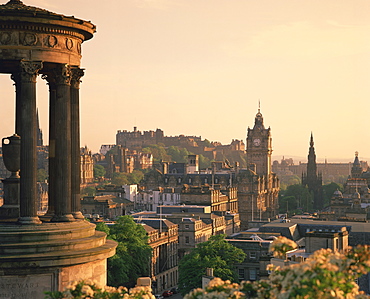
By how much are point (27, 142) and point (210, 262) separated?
64299 millimetres

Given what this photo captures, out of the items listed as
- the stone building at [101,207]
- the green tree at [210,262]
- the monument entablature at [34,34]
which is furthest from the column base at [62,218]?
the stone building at [101,207]

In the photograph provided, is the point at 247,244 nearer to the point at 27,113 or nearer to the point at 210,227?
the point at 210,227

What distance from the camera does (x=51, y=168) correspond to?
25.6 metres

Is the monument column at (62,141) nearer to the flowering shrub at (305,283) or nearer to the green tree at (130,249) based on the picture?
the flowering shrub at (305,283)

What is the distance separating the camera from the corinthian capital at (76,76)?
25.6 metres

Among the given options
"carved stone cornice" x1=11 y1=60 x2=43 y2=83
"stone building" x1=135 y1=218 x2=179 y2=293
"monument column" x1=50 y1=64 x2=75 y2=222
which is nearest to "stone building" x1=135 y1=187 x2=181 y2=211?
"stone building" x1=135 y1=218 x2=179 y2=293

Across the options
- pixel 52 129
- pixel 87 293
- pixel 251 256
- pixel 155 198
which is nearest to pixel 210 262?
pixel 251 256

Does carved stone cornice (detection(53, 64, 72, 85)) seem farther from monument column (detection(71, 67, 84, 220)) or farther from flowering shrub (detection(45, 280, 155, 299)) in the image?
flowering shrub (detection(45, 280, 155, 299))

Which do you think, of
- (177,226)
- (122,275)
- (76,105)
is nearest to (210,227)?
(177,226)

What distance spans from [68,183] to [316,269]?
1230cm

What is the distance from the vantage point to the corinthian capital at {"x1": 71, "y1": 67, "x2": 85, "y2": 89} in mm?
25594

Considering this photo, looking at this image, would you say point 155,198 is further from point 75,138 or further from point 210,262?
point 75,138

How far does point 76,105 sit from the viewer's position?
26.0 meters

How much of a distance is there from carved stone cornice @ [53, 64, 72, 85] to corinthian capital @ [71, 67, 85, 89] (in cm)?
55
